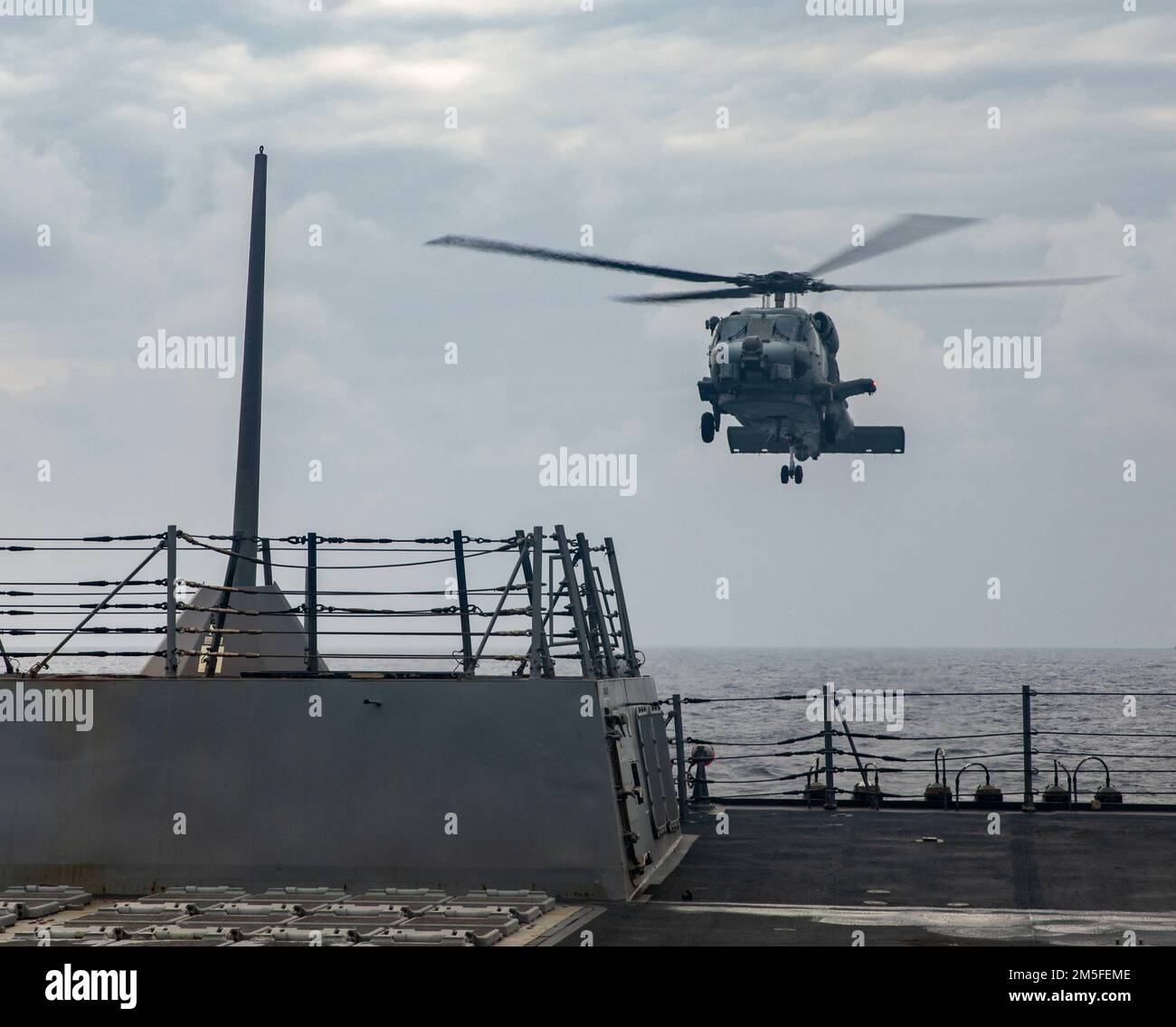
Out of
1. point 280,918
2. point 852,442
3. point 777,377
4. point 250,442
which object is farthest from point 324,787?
point 852,442

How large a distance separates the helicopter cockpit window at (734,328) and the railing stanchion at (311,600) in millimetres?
20858

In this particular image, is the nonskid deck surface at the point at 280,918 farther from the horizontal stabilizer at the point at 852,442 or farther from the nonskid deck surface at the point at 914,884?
the horizontal stabilizer at the point at 852,442

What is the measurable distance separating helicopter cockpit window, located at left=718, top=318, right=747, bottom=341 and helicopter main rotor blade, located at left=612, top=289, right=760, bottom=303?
1478mm

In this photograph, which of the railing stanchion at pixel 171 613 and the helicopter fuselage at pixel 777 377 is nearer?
the railing stanchion at pixel 171 613

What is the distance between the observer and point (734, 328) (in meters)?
33.9

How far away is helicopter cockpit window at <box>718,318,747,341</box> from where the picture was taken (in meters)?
33.7

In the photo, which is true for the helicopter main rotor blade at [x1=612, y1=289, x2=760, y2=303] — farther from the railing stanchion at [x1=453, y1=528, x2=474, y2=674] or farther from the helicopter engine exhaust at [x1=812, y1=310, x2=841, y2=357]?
the railing stanchion at [x1=453, y1=528, x2=474, y2=674]

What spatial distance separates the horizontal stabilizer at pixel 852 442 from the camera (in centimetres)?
3541

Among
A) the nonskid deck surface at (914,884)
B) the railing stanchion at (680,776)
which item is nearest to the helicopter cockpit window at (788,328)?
the railing stanchion at (680,776)

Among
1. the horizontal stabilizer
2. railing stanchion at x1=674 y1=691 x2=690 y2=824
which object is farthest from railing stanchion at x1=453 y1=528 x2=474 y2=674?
the horizontal stabilizer

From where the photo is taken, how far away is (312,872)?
12.4 meters
